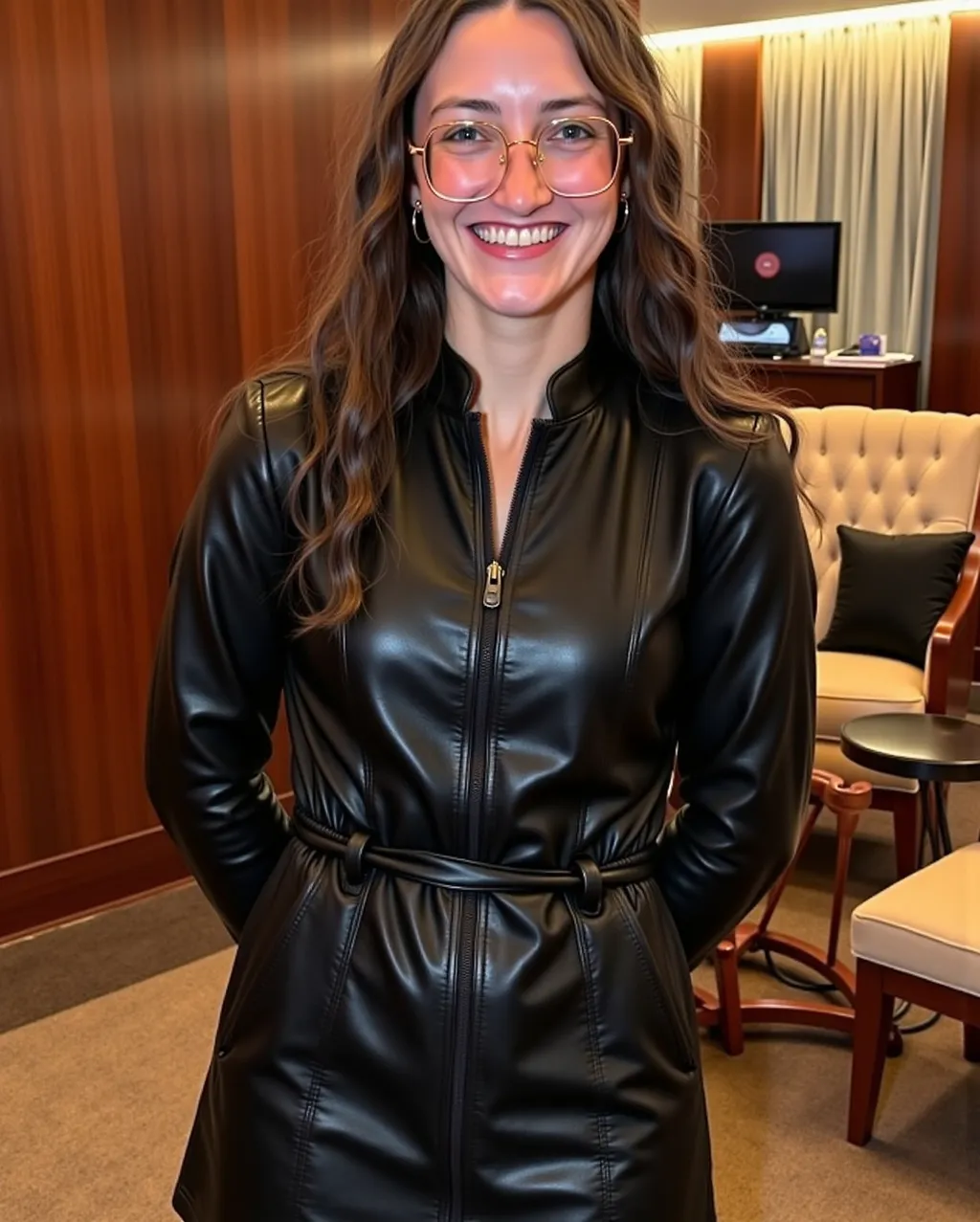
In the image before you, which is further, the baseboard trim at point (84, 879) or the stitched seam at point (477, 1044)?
the baseboard trim at point (84, 879)

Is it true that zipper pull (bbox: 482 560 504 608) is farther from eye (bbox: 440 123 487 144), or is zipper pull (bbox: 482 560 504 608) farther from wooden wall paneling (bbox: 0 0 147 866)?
wooden wall paneling (bbox: 0 0 147 866)

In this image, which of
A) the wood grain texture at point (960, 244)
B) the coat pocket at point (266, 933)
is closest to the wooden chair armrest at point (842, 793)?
the coat pocket at point (266, 933)

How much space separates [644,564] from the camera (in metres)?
1.21

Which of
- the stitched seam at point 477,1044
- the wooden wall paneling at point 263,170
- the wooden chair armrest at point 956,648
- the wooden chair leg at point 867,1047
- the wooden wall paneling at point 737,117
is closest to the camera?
the stitched seam at point 477,1044

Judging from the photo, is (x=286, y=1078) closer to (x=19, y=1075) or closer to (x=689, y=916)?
(x=689, y=916)

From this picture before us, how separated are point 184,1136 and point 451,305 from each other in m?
1.90

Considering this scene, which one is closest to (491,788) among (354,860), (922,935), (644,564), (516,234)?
(354,860)

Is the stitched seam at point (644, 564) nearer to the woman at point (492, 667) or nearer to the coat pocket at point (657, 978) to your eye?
the woman at point (492, 667)

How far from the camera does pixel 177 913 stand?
3541 millimetres

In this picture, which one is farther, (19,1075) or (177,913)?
(177,913)

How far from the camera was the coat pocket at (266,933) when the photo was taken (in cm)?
121

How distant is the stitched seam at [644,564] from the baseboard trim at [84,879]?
2493mm

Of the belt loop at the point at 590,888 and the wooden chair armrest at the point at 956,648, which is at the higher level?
the belt loop at the point at 590,888

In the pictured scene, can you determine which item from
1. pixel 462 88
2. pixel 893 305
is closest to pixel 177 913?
pixel 462 88
